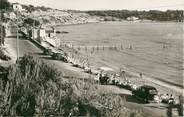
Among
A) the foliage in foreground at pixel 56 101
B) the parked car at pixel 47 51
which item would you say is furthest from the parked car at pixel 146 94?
the parked car at pixel 47 51

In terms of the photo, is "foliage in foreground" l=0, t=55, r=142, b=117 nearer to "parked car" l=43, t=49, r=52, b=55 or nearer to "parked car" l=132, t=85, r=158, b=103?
"parked car" l=132, t=85, r=158, b=103

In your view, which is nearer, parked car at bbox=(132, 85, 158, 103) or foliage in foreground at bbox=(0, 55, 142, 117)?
foliage in foreground at bbox=(0, 55, 142, 117)

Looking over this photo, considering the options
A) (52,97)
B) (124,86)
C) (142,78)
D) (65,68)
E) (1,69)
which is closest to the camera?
(52,97)

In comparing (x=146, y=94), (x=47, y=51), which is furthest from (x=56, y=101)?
(x=47, y=51)

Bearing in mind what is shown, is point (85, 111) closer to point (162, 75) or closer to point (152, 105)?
point (152, 105)

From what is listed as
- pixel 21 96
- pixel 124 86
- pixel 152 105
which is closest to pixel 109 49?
pixel 124 86

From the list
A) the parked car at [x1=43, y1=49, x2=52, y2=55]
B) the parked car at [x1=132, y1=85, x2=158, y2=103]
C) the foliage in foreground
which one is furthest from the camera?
the parked car at [x1=43, y1=49, x2=52, y2=55]

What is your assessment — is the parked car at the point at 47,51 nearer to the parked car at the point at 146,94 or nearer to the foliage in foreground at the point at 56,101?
the parked car at the point at 146,94

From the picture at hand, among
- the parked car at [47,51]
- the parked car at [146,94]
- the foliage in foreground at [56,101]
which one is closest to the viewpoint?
the foliage in foreground at [56,101]

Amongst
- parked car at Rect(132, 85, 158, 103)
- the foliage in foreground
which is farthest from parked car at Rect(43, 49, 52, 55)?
the foliage in foreground
